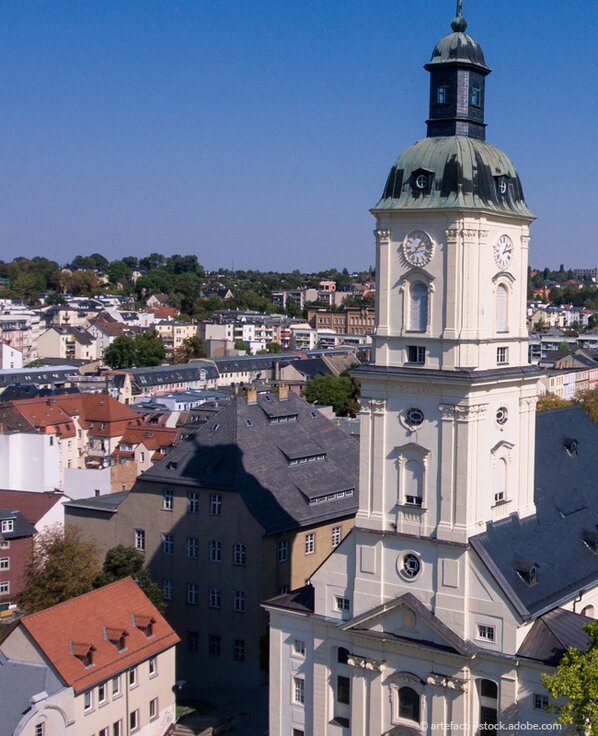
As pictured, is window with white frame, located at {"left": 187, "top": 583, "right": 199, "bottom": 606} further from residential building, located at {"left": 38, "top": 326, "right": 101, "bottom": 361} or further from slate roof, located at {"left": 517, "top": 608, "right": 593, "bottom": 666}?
residential building, located at {"left": 38, "top": 326, "right": 101, "bottom": 361}

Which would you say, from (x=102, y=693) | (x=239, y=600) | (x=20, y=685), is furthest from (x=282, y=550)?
(x=20, y=685)

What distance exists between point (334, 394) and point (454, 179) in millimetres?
86010

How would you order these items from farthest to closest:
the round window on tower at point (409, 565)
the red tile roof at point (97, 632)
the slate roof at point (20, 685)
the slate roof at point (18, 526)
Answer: the slate roof at point (18, 526), the red tile roof at point (97, 632), the slate roof at point (20, 685), the round window on tower at point (409, 565)

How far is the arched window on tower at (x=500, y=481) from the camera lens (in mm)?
38531

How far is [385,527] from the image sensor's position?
38750 millimetres

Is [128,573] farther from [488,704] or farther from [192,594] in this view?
[488,704]

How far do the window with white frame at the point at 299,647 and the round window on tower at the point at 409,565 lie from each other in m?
5.67

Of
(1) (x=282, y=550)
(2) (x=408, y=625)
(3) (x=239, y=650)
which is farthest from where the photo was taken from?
(1) (x=282, y=550)

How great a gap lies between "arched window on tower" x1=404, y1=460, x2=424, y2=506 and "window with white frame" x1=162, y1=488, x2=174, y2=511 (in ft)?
70.0

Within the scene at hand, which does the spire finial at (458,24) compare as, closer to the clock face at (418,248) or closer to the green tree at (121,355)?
the clock face at (418,248)

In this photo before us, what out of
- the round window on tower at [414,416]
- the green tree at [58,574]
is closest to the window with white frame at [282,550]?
the green tree at [58,574]

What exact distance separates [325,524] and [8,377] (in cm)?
7981

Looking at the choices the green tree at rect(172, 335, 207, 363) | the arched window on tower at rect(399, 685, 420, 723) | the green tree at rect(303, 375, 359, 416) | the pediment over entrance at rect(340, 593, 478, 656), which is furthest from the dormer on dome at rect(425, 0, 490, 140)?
the green tree at rect(172, 335, 207, 363)

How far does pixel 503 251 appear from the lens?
38.2 metres
